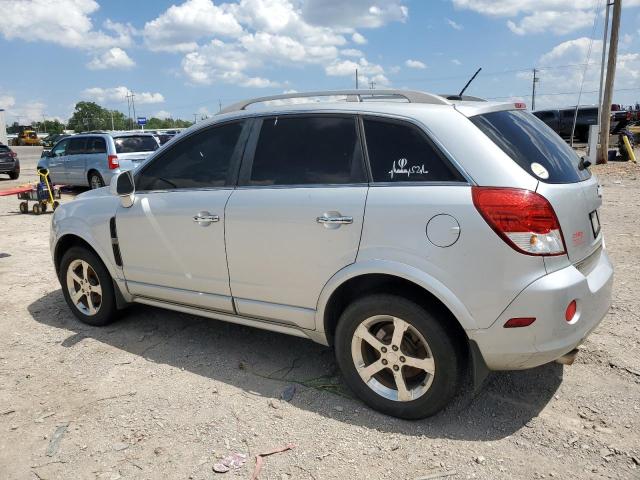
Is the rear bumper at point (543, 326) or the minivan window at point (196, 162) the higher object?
the minivan window at point (196, 162)

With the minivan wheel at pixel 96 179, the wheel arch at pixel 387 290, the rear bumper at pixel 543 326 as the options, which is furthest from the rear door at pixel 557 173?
the minivan wheel at pixel 96 179

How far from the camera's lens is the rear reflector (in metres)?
2.58

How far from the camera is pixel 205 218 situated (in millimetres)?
3572

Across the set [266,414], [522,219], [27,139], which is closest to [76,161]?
[266,414]

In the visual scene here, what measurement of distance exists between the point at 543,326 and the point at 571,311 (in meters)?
0.20

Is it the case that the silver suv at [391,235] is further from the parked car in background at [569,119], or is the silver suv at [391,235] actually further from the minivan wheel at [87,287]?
the parked car in background at [569,119]

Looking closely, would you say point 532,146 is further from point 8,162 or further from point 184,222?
point 8,162


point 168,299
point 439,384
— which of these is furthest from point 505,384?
point 168,299

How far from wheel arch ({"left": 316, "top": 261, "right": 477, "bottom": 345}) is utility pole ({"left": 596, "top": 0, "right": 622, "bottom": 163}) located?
16.5 m

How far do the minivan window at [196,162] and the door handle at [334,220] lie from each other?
2.99 feet

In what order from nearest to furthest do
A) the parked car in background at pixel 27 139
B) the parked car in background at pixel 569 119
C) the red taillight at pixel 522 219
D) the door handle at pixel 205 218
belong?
the red taillight at pixel 522 219, the door handle at pixel 205 218, the parked car in background at pixel 569 119, the parked car in background at pixel 27 139

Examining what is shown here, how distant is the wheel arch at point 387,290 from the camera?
269 cm

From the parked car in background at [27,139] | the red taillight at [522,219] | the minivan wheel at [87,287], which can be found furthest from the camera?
the parked car in background at [27,139]

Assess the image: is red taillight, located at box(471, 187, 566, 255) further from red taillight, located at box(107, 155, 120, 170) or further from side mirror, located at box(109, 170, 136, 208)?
red taillight, located at box(107, 155, 120, 170)
